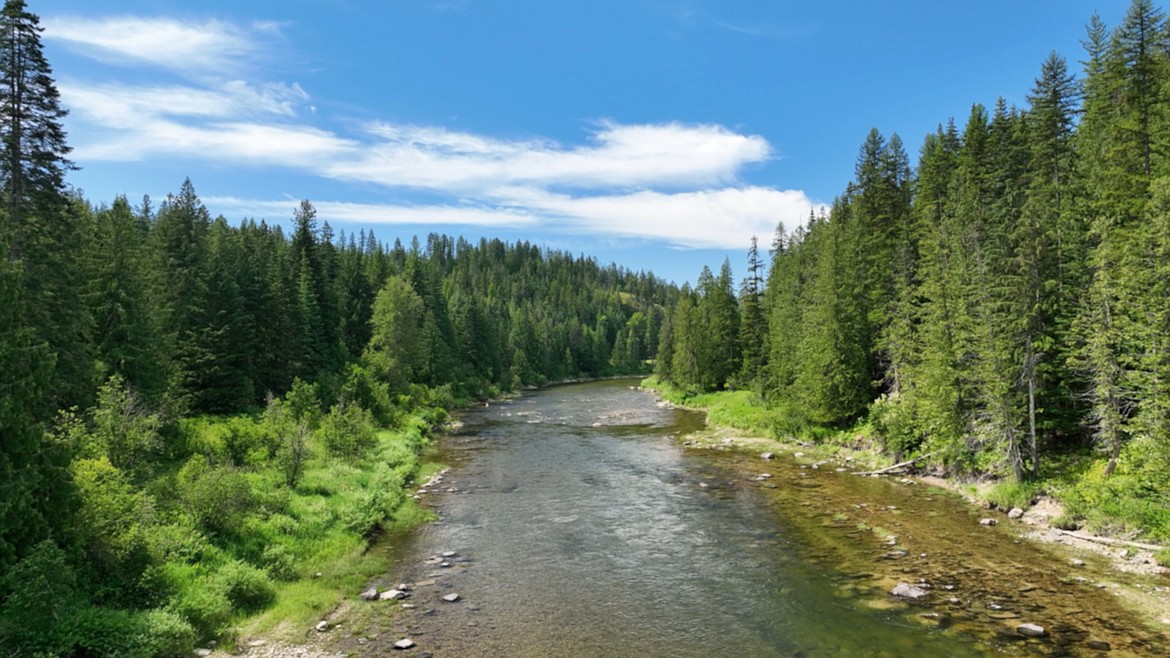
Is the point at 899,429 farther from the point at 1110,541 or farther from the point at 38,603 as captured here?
the point at 38,603

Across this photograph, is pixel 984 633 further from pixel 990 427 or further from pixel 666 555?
pixel 990 427

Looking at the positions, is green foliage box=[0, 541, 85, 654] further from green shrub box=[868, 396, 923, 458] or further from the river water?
green shrub box=[868, 396, 923, 458]

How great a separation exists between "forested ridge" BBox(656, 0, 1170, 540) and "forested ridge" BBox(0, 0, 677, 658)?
2947cm

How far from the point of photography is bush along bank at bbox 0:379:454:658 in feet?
42.8

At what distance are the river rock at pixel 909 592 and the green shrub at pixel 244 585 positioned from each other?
19.5 m

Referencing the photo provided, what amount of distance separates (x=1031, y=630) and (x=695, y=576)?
9.58 m

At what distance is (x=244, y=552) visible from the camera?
1967 centimetres

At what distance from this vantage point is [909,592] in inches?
754

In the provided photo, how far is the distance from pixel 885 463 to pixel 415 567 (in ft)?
101

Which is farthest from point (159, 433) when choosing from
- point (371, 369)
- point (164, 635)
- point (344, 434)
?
point (371, 369)

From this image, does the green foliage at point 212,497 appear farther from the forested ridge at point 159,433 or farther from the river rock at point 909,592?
the river rock at point 909,592

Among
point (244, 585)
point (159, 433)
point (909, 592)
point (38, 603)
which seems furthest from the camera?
point (159, 433)

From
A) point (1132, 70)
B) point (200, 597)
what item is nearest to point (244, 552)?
point (200, 597)

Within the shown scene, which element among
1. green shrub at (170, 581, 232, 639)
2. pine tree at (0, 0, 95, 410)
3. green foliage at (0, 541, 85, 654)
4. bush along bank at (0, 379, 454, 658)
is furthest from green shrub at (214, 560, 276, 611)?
pine tree at (0, 0, 95, 410)
